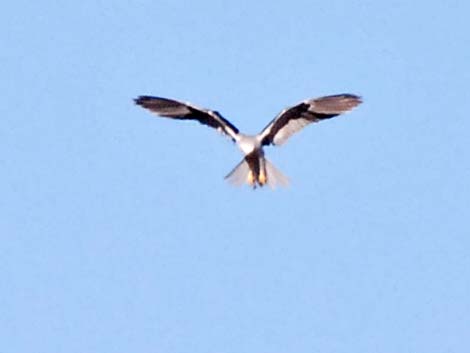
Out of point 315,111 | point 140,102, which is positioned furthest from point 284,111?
point 140,102

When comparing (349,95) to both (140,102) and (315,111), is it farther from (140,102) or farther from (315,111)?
(140,102)

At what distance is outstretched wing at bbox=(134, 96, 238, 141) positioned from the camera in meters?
29.8

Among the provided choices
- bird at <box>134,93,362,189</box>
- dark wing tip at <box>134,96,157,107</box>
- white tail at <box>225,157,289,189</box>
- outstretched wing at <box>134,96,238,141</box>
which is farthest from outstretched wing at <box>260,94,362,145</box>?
dark wing tip at <box>134,96,157,107</box>

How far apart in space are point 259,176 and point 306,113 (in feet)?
6.62

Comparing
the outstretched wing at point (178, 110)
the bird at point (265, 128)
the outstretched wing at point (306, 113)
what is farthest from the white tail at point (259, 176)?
the outstretched wing at point (178, 110)

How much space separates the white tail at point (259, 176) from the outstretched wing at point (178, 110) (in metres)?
1.62

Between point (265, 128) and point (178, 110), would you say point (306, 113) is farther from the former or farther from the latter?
point (178, 110)

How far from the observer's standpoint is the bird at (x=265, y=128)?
28000 mm

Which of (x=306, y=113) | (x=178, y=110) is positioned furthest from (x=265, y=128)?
(x=178, y=110)

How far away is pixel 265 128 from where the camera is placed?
95.2 ft

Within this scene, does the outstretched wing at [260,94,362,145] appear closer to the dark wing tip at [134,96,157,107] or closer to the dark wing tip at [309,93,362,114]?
the dark wing tip at [309,93,362,114]

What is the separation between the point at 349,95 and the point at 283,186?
260 centimetres

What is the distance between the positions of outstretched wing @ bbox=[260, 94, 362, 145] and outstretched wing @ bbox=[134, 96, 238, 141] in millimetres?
1077

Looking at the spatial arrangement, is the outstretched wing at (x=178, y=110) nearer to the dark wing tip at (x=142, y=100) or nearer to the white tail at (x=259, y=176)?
the dark wing tip at (x=142, y=100)
